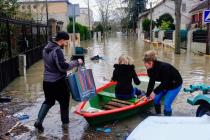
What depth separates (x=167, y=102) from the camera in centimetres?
645

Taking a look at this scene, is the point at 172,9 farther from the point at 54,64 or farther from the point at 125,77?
the point at 54,64

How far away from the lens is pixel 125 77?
6.81 m

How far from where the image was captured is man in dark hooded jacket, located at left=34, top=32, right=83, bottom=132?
6.07m

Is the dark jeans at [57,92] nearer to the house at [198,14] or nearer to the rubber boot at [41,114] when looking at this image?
the rubber boot at [41,114]

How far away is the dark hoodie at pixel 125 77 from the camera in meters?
6.75

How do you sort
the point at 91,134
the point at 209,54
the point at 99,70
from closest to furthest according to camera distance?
the point at 91,134, the point at 99,70, the point at 209,54

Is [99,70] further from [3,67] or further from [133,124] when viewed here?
[133,124]

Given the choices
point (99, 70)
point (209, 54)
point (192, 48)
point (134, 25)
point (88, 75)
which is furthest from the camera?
point (134, 25)

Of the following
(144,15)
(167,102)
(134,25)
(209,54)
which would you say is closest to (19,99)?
(167,102)

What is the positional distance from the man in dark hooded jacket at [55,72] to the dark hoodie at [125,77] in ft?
2.79

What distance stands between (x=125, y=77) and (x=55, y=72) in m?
1.38

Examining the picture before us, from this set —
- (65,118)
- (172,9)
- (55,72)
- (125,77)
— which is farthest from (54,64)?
(172,9)

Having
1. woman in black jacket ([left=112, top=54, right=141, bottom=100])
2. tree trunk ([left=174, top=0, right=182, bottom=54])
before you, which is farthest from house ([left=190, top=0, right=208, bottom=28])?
woman in black jacket ([left=112, top=54, right=141, bottom=100])

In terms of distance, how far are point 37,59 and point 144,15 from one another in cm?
4993
